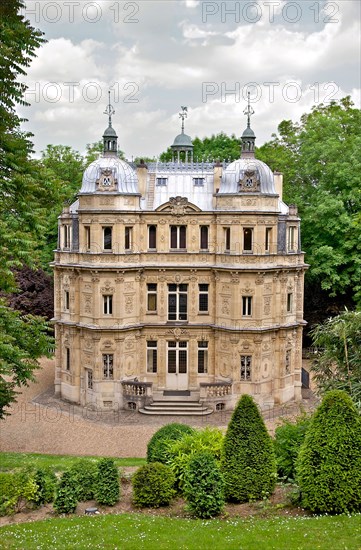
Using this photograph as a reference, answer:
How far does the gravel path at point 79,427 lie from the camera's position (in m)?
28.5

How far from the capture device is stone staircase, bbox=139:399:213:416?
32844mm

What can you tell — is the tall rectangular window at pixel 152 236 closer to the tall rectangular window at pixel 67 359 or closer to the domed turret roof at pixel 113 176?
the domed turret roof at pixel 113 176

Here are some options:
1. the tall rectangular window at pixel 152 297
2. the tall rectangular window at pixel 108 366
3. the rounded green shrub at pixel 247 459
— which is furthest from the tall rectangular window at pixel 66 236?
the rounded green shrub at pixel 247 459

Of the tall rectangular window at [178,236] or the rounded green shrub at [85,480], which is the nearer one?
the rounded green shrub at [85,480]

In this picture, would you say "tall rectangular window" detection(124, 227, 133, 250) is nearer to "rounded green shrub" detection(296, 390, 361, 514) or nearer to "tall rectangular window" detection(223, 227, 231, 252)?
"tall rectangular window" detection(223, 227, 231, 252)

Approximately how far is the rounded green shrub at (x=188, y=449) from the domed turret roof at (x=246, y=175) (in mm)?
16277

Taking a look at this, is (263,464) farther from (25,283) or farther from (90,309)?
(25,283)

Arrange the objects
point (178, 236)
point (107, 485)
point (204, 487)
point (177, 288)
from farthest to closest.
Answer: point (177, 288) → point (178, 236) → point (107, 485) → point (204, 487)

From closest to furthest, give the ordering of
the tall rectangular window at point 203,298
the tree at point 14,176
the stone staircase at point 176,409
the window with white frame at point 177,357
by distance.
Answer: the tree at point 14,176, the stone staircase at point 176,409, the tall rectangular window at point 203,298, the window with white frame at point 177,357

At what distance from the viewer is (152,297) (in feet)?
116

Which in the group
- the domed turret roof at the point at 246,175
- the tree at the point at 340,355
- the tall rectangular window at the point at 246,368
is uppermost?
the domed turret roof at the point at 246,175

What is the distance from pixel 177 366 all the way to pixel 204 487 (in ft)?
58.8

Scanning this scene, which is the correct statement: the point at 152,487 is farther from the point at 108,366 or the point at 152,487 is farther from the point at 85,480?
the point at 108,366

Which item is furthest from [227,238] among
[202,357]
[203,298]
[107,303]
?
[107,303]
